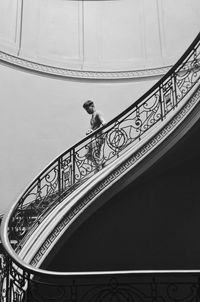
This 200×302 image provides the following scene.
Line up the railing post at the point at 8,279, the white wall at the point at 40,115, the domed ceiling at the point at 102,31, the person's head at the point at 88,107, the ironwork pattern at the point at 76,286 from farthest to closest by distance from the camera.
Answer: the domed ceiling at the point at 102,31 → the white wall at the point at 40,115 → the person's head at the point at 88,107 → the railing post at the point at 8,279 → the ironwork pattern at the point at 76,286

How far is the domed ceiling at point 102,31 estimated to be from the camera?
1291cm

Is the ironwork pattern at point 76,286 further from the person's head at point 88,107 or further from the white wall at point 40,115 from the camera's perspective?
the white wall at point 40,115

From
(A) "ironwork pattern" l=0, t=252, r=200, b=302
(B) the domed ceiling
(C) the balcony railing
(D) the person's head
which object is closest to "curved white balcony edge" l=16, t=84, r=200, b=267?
(C) the balcony railing

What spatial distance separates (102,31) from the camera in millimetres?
13555

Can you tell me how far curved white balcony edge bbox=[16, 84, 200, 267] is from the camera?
728 cm

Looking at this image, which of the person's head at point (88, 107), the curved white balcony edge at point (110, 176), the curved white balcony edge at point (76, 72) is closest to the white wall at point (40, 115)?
the curved white balcony edge at point (76, 72)

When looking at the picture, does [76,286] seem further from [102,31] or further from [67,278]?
[102,31]

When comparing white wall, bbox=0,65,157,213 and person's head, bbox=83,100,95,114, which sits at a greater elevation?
white wall, bbox=0,65,157,213

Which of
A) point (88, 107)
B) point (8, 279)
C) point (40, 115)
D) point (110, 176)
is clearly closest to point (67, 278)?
point (8, 279)

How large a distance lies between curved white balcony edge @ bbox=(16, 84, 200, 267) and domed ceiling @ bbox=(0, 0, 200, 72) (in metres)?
5.62

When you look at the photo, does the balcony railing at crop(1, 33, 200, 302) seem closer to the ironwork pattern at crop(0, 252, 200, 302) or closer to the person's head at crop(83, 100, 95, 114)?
the ironwork pattern at crop(0, 252, 200, 302)

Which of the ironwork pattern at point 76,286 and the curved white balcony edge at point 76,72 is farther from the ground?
the curved white balcony edge at point 76,72

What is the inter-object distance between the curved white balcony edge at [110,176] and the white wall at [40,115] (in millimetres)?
3842

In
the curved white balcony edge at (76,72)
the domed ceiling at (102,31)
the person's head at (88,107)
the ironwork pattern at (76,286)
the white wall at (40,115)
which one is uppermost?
the domed ceiling at (102,31)
